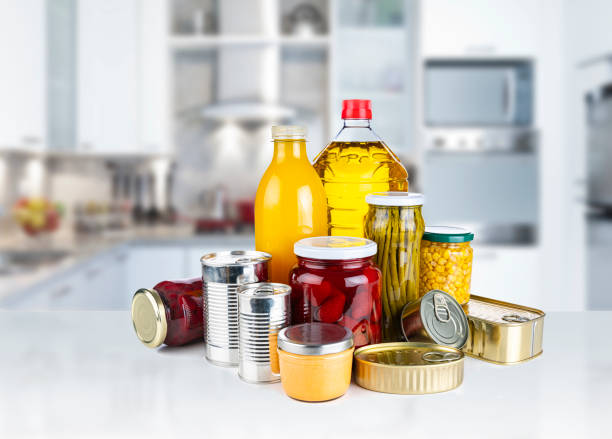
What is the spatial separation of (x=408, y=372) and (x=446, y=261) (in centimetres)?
Result: 21

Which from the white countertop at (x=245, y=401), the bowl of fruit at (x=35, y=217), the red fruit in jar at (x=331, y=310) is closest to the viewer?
the white countertop at (x=245, y=401)

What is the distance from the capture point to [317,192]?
852 millimetres

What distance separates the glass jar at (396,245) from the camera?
Answer: 0.82m

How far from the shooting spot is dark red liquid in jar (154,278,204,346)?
0.85 meters

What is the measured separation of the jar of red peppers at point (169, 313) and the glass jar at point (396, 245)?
0.84ft

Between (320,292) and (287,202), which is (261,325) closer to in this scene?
(320,292)

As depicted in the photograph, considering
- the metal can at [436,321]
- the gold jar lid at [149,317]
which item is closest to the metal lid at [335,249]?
the metal can at [436,321]

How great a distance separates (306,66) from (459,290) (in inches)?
126

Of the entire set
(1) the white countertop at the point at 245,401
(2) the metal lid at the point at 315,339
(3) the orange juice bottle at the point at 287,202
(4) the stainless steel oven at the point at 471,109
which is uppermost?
(4) the stainless steel oven at the point at 471,109

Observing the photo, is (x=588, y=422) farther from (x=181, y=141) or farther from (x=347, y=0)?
(x=181, y=141)

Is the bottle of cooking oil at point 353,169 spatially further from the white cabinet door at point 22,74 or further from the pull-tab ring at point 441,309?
the white cabinet door at point 22,74

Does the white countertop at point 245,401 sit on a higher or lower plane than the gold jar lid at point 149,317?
lower

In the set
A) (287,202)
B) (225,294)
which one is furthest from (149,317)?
(287,202)

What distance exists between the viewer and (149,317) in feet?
2.81
